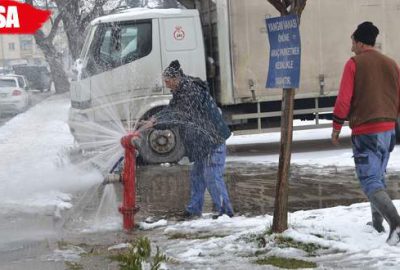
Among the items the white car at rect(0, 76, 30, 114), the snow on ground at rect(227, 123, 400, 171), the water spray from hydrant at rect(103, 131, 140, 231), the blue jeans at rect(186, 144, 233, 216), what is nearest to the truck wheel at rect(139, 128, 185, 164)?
the snow on ground at rect(227, 123, 400, 171)

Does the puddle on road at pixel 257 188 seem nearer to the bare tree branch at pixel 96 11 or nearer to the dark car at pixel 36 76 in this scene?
the bare tree branch at pixel 96 11

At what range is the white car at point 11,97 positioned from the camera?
1047 inches

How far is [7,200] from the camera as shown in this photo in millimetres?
8734

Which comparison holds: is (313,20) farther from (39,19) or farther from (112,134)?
(39,19)

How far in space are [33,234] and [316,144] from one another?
8.12 meters

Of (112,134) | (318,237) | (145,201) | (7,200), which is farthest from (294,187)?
(7,200)

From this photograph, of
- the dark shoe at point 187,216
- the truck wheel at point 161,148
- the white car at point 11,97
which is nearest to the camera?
the dark shoe at point 187,216

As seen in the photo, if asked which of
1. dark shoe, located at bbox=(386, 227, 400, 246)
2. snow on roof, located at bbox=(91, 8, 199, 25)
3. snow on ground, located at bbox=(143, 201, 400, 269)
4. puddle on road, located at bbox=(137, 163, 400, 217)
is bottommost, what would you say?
puddle on road, located at bbox=(137, 163, 400, 217)

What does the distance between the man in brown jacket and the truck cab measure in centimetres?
604

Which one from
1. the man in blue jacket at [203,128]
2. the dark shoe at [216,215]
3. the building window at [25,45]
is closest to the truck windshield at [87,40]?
the man in blue jacket at [203,128]

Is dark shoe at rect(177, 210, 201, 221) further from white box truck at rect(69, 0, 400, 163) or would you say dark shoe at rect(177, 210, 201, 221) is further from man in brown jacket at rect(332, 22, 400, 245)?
white box truck at rect(69, 0, 400, 163)

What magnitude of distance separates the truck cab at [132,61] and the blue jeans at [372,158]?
239 inches

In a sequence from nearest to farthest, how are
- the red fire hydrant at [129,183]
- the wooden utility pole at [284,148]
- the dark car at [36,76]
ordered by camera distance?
the wooden utility pole at [284,148]
the red fire hydrant at [129,183]
the dark car at [36,76]

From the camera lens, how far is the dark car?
152 feet
